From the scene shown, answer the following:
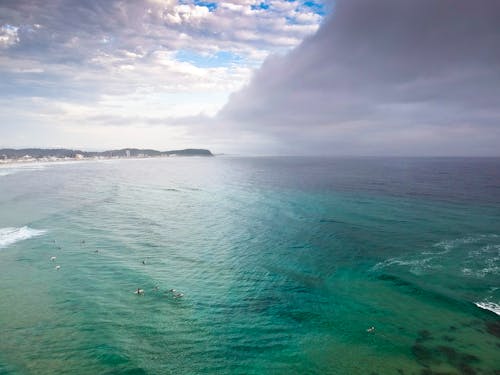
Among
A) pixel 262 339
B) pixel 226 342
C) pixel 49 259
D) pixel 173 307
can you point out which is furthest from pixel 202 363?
pixel 49 259

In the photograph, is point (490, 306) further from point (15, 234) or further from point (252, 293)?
point (15, 234)

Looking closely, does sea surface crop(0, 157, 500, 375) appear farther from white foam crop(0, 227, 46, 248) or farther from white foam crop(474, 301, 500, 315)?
white foam crop(0, 227, 46, 248)

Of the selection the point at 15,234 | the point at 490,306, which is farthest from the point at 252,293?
the point at 15,234

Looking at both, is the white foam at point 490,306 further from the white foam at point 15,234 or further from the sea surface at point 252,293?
the white foam at point 15,234

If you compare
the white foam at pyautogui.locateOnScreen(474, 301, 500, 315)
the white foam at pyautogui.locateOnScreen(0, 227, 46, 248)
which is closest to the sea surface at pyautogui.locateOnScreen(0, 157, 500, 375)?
the white foam at pyautogui.locateOnScreen(474, 301, 500, 315)

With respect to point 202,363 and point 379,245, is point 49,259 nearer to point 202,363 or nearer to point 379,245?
point 202,363
